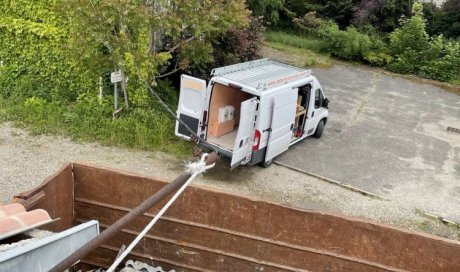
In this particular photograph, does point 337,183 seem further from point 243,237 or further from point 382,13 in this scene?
point 382,13

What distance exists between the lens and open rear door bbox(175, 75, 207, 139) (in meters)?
11.5

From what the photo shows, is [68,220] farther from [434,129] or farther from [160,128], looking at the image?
[434,129]

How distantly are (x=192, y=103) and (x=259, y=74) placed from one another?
6.34 feet

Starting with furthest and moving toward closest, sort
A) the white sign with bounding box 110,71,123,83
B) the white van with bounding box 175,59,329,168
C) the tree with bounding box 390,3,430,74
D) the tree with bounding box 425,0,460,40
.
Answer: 1. the tree with bounding box 425,0,460,40
2. the tree with bounding box 390,3,430,74
3. the white sign with bounding box 110,71,123,83
4. the white van with bounding box 175,59,329,168

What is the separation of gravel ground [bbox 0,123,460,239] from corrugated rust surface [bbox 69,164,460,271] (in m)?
3.86

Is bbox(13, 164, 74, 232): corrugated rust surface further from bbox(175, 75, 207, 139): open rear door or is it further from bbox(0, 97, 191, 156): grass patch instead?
bbox(0, 97, 191, 156): grass patch

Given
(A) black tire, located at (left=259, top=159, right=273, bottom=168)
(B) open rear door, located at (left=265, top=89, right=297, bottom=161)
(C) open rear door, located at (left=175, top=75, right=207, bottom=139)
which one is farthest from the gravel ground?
(C) open rear door, located at (left=175, top=75, right=207, bottom=139)

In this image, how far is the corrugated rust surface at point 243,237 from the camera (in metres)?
5.84

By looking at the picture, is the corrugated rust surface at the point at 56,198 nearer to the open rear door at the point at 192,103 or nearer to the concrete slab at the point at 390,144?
the open rear door at the point at 192,103

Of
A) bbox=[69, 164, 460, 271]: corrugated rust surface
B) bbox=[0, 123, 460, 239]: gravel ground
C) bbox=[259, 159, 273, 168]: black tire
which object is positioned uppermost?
bbox=[69, 164, 460, 271]: corrugated rust surface

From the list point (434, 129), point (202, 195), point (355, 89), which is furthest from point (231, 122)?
point (355, 89)

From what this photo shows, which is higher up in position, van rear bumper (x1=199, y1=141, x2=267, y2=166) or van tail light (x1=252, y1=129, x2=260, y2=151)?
van tail light (x1=252, y1=129, x2=260, y2=151)

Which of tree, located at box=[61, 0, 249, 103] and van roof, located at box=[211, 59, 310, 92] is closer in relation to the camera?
van roof, located at box=[211, 59, 310, 92]

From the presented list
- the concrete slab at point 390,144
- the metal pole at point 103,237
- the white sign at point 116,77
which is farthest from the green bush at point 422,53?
the metal pole at point 103,237
